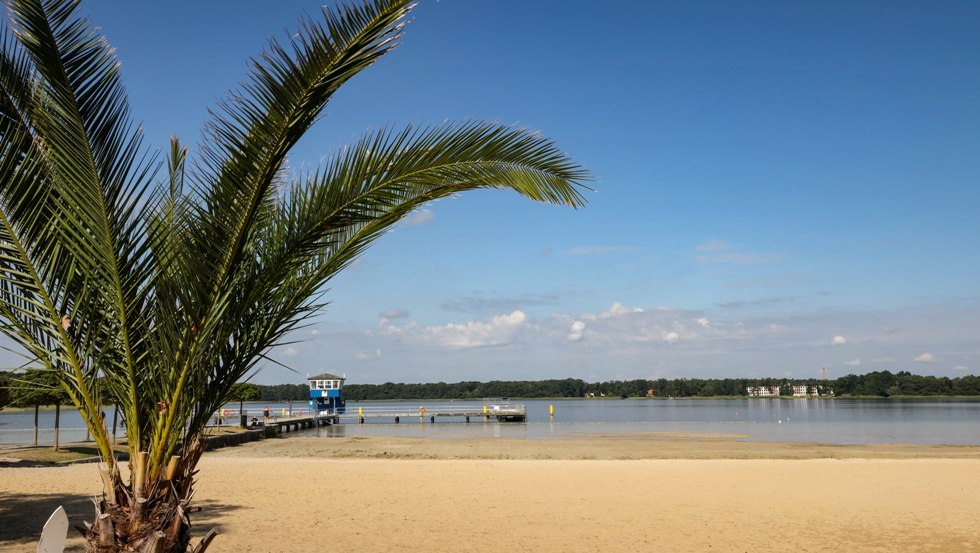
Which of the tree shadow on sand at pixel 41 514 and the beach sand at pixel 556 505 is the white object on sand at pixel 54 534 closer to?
the tree shadow on sand at pixel 41 514

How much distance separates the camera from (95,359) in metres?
5.07

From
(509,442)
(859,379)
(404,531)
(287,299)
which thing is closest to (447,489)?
(404,531)

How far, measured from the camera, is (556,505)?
1268 centimetres

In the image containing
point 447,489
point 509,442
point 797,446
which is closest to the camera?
point 447,489

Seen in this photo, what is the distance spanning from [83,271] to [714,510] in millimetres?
10608

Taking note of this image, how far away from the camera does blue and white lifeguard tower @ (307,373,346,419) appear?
57938 mm

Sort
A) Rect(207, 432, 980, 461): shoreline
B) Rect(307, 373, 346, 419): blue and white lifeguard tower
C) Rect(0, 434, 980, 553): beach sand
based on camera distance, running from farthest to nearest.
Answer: Rect(307, 373, 346, 419): blue and white lifeguard tower, Rect(207, 432, 980, 461): shoreline, Rect(0, 434, 980, 553): beach sand

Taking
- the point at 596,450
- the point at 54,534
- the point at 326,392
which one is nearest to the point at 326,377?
the point at 326,392

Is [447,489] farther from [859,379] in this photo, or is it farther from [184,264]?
[859,379]

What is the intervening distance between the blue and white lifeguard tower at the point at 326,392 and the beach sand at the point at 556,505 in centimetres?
Result: 3741

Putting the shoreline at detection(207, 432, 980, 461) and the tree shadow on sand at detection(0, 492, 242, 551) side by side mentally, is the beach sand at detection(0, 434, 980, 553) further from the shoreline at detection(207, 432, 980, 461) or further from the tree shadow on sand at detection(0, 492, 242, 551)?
the shoreline at detection(207, 432, 980, 461)

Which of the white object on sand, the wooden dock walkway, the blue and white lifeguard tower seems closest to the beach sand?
the white object on sand

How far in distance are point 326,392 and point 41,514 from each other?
4915 cm

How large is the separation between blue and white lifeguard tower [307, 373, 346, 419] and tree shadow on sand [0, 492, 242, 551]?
45.0 meters
